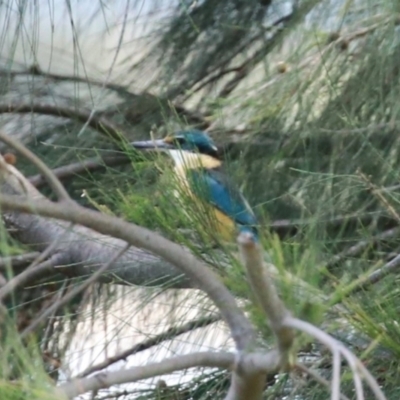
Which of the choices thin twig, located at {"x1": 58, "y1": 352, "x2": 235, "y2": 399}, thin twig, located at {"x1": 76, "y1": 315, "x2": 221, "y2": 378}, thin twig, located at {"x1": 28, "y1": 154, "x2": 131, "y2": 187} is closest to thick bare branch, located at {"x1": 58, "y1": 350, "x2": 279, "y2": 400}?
thin twig, located at {"x1": 58, "y1": 352, "x2": 235, "y2": 399}

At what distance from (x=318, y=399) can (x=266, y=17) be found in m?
0.62

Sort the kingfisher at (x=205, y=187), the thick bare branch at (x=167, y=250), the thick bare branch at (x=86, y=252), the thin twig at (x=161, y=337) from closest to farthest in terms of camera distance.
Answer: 1. the thick bare branch at (x=167, y=250)
2. the kingfisher at (x=205, y=187)
3. the thick bare branch at (x=86, y=252)
4. the thin twig at (x=161, y=337)

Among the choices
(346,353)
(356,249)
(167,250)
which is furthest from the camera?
(356,249)

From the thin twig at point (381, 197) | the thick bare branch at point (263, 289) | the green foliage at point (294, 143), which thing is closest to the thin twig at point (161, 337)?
the green foliage at point (294, 143)

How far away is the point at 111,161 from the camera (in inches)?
51.4

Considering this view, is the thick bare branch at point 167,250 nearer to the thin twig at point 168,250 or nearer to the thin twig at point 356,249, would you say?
the thin twig at point 168,250

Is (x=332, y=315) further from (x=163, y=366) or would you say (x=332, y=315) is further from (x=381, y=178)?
(x=381, y=178)

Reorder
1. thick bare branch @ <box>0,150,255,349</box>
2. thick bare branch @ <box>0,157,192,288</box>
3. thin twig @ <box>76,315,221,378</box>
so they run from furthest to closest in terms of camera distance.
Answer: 1. thin twig @ <box>76,315,221,378</box>
2. thick bare branch @ <box>0,157,192,288</box>
3. thick bare branch @ <box>0,150,255,349</box>

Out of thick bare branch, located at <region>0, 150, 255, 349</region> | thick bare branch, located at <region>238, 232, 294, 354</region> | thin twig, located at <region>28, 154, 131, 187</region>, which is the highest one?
thin twig, located at <region>28, 154, 131, 187</region>

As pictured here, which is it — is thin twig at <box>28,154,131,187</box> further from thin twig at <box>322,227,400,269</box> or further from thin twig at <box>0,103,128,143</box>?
thin twig at <box>322,227,400,269</box>

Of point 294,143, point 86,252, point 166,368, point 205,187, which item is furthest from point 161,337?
point 166,368

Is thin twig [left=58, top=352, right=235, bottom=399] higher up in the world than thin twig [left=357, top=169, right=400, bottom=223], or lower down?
lower down

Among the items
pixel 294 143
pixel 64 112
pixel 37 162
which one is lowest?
pixel 37 162

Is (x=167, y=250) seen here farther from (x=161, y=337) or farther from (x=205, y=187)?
(x=161, y=337)
